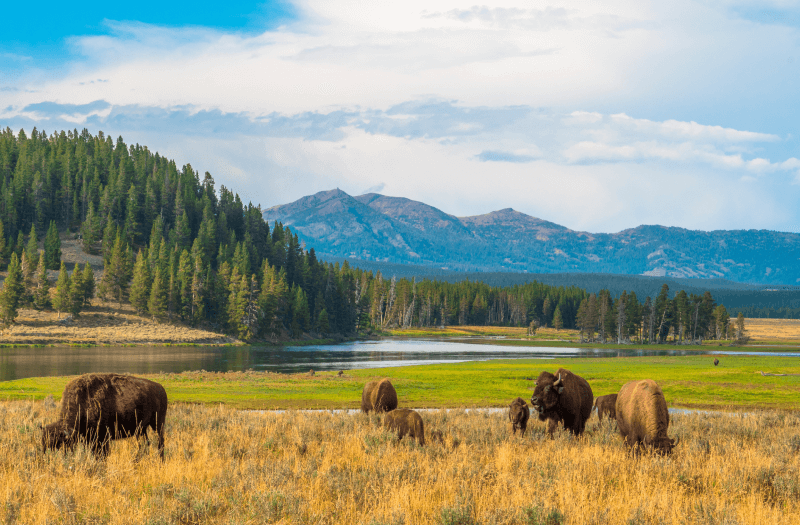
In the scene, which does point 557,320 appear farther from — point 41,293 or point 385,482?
point 385,482

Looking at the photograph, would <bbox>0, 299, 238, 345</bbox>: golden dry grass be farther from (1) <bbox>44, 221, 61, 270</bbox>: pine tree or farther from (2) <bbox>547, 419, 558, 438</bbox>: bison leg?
(2) <bbox>547, 419, 558, 438</bbox>: bison leg

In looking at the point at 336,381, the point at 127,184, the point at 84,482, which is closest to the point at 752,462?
the point at 84,482

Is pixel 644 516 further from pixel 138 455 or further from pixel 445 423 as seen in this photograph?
pixel 445 423

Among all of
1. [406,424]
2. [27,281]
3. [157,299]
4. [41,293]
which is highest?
[27,281]

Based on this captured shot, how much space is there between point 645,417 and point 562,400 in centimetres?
360

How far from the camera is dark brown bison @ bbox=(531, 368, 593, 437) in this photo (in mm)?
18781

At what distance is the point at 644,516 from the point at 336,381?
3350cm

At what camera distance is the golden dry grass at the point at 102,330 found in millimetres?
97575

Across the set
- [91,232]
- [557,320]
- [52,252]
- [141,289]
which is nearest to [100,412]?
[141,289]

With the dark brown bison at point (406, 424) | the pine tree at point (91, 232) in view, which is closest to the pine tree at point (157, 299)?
the pine tree at point (91, 232)

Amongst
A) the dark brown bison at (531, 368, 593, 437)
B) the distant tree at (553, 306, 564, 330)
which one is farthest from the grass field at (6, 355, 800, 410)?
the distant tree at (553, 306, 564, 330)

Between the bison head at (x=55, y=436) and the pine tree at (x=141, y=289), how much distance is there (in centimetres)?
11391

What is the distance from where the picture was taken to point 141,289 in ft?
385

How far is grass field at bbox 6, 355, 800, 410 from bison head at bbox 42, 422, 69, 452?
17979 mm
